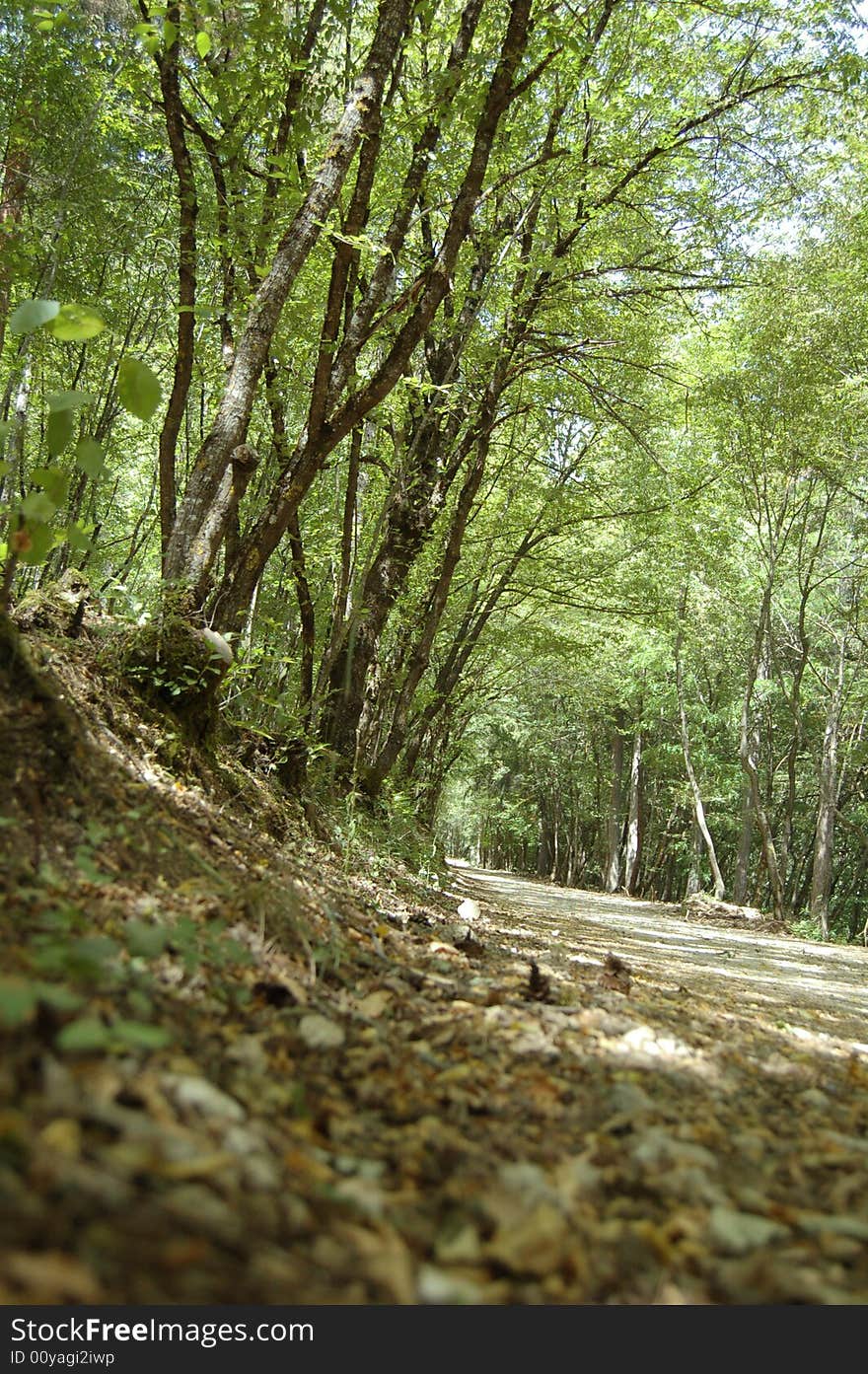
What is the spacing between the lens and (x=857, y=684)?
2162cm

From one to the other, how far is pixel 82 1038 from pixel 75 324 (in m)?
1.80

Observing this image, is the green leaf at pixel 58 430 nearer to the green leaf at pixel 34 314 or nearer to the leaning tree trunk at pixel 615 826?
the green leaf at pixel 34 314

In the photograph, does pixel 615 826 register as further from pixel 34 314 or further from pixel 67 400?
pixel 34 314

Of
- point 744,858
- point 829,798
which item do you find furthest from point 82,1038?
point 744,858

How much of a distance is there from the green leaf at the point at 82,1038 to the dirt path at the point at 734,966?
128 inches

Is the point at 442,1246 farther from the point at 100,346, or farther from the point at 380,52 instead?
the point at 100,346

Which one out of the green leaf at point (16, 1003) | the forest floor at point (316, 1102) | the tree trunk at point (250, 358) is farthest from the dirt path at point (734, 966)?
the green leaf at point (16, 1003)

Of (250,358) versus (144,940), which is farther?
(250,358)

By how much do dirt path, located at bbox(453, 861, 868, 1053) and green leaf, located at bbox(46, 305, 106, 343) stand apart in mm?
3584

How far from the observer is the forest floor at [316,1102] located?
44.7 inches

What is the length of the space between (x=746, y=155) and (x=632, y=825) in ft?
69.1

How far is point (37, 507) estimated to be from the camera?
241cm

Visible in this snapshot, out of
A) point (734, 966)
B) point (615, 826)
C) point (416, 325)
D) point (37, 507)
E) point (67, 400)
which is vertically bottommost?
point (734, 966)

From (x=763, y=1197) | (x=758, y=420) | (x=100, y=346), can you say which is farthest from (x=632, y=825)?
(x=763, y=1197)
